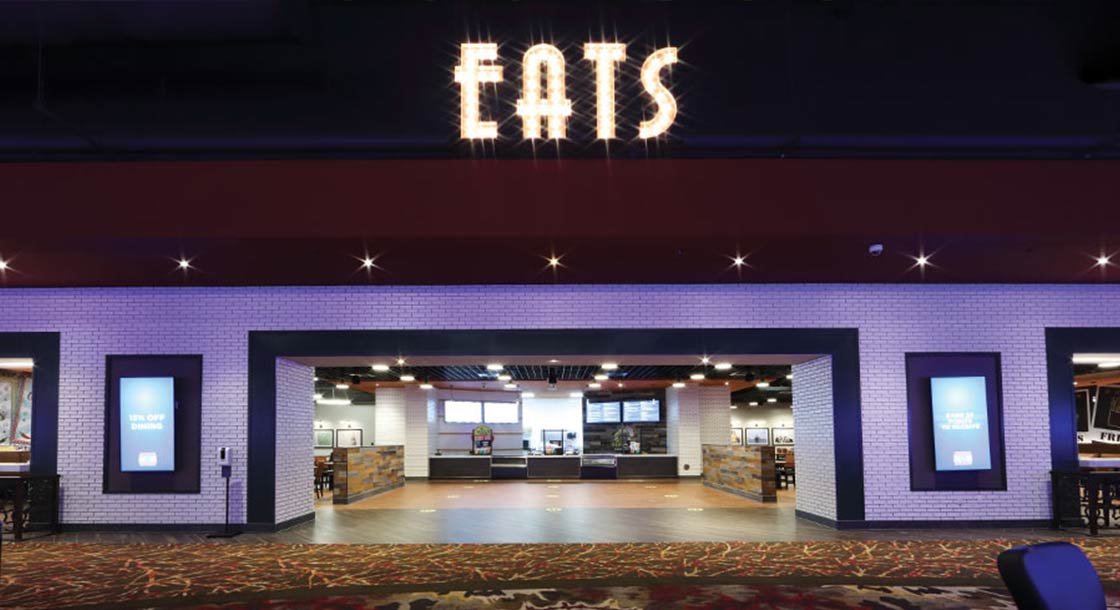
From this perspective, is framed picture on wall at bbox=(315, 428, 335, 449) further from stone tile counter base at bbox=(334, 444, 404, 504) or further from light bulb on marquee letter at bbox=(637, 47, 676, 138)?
light bulb on marquee letter at bbox=(637, 47, 676, 138)

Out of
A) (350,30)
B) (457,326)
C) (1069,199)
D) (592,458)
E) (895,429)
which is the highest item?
(350,30)

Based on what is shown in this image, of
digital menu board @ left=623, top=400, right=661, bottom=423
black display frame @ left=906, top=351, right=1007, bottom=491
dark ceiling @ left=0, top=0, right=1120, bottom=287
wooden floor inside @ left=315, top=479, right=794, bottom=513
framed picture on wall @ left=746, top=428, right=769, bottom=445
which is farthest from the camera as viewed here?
framed picture on wall @ left=746, top=428, right=769, bottom=445

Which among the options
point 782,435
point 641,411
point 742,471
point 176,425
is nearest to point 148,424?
point 176,425

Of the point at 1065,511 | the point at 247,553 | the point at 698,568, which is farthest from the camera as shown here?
the point at 1065,511

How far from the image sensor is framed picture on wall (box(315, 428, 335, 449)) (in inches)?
1144

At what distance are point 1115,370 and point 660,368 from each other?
9866mm

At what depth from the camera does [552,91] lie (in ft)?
29.6

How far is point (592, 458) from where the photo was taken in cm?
2306

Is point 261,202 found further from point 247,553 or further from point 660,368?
point 660,368

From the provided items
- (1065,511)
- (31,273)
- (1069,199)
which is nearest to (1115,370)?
(1065,511)

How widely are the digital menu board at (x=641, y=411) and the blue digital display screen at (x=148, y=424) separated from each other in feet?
54.2

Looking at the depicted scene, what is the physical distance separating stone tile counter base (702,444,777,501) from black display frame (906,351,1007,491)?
196 inches

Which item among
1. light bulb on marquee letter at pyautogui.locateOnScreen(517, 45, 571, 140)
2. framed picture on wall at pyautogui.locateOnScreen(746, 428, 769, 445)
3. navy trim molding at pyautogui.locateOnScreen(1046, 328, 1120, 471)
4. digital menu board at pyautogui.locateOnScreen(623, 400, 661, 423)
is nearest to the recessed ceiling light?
digital menu board at pyautogui.locateOnScreen(623, 400, 661, 423)

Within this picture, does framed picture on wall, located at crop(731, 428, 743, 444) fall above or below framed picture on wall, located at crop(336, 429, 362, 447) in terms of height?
below
